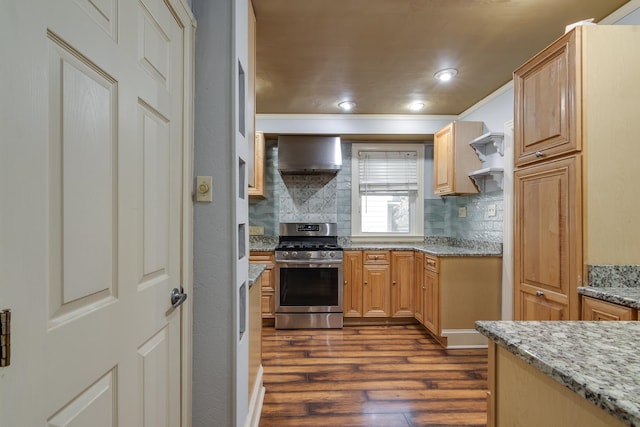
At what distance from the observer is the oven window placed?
3656 mm

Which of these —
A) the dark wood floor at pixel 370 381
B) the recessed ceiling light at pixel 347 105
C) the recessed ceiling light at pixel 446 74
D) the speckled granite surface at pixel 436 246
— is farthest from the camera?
the recessed ceiling light at pixel 347 105

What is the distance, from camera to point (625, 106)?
157 cm

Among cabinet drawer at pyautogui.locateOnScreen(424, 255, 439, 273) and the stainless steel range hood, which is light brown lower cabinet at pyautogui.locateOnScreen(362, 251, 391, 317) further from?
the stainless steel range hood

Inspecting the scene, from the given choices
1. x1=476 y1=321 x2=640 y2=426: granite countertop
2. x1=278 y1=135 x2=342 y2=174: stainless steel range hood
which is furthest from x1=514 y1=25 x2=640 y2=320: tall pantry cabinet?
x1=278 y1=135 x2=342 y2=174: stainless steel range hood

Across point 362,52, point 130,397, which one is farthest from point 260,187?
point 130,397

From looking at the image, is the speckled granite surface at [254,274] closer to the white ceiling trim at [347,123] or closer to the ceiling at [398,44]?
the ceiling at [398,44]

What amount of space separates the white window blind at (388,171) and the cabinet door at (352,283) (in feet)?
3.31

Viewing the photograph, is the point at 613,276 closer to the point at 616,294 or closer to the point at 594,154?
the point at 616,294

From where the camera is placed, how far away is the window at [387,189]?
4.32 meters

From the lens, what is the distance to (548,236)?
1784 mm

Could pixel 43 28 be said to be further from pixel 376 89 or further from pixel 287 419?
pixel 376 89

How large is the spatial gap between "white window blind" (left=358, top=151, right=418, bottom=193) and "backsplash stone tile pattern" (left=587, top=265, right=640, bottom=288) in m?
2.83

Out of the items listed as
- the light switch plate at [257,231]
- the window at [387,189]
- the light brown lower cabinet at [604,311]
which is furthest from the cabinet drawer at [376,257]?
the light brown lower cabinet at [604,311]

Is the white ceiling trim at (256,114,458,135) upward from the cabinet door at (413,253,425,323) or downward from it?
upward
